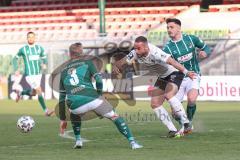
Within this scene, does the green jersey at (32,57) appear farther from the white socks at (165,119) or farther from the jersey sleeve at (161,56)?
the jersey sleeve at (161,56)

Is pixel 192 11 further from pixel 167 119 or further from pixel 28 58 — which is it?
pixel 167 119

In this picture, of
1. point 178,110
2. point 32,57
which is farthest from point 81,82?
point 32,57

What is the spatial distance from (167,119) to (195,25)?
72.9 ft

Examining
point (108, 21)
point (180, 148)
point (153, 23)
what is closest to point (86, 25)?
point (108, 21)

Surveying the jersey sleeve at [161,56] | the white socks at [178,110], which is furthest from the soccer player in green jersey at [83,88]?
the white socks at [178,110]

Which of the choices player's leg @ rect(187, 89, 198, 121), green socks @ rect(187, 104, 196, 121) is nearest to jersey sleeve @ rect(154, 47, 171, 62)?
player's leg @ rect(187, 89, 198, 121)

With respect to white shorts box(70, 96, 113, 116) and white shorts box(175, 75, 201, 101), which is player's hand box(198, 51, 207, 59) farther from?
white shorts box(70, 96, 113, 116)

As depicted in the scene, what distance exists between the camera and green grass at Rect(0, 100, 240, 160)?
36.8 feet

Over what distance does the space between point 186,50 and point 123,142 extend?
98.5 inches

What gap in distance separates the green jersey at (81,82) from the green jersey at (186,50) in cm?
298

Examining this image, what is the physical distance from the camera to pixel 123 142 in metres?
13.3

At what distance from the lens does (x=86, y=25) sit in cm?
3941

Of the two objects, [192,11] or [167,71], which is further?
[192,11]

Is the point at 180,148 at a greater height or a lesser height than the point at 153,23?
lesser
